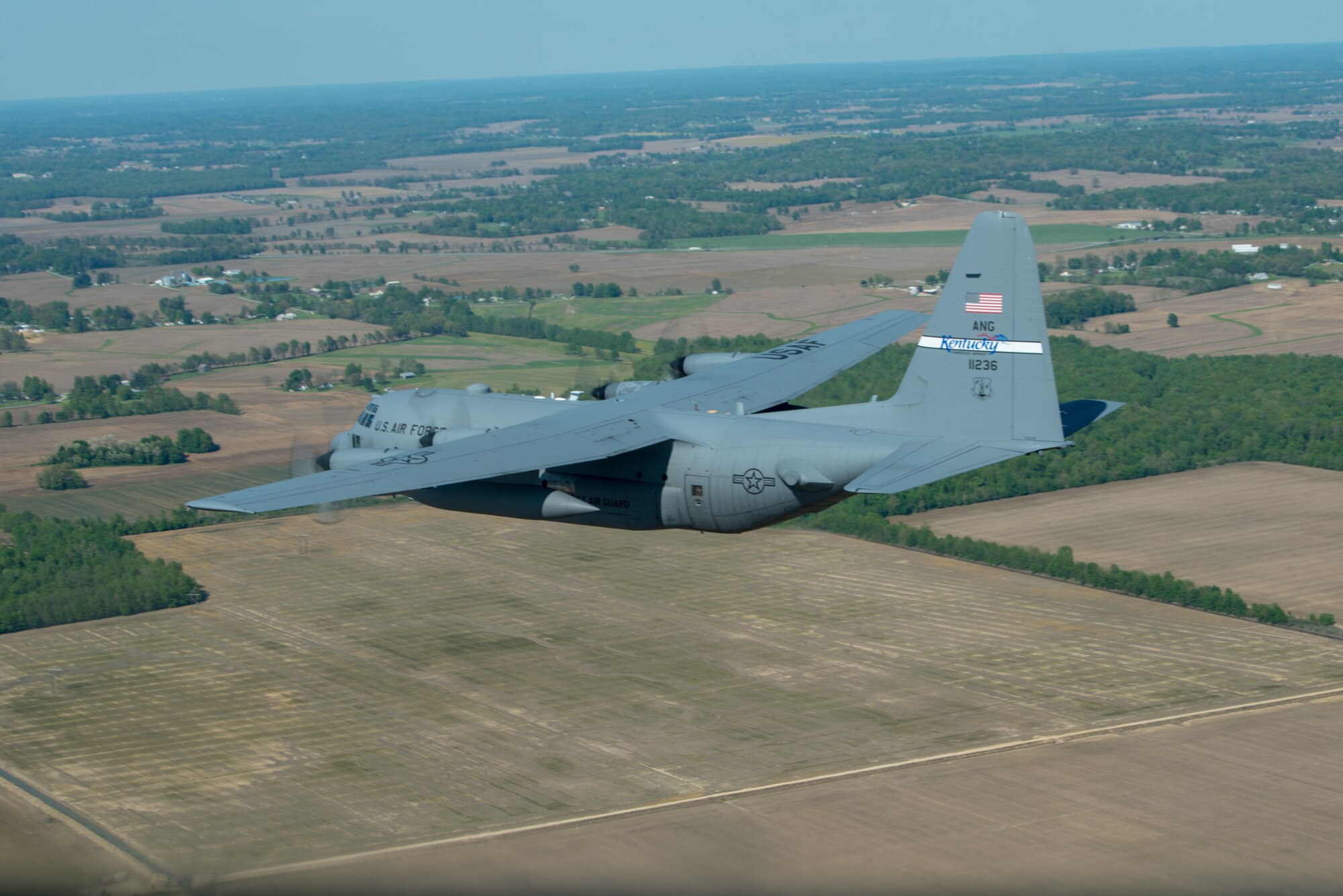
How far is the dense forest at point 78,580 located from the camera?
86.6 meters

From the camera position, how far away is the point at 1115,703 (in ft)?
227

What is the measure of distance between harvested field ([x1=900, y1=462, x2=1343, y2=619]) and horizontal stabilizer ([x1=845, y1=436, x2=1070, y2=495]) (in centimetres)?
4293

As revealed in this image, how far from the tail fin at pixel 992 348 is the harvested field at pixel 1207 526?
42592mm

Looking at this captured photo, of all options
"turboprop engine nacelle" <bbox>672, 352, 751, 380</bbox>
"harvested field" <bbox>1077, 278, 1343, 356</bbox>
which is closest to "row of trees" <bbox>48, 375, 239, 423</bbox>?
"turboprop engine nacelle" <bbox>672, 352, 751, 380</bbox>

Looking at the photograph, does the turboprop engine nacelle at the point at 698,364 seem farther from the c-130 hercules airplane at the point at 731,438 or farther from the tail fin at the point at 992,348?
the tail fin at the point at 992,348

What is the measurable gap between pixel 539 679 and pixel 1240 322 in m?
112

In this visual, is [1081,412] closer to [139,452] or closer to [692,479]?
[692,479]

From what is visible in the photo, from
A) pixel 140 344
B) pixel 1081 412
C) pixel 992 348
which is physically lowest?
pixel 140 344

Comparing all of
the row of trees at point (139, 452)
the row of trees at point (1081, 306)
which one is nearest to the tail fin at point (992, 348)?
the row of trees at point (139, 452)

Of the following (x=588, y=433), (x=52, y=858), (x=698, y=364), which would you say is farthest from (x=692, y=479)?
(x=52, y=858)

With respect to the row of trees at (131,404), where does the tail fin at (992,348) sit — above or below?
above

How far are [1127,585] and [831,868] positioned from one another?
130 feet

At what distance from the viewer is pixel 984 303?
154 ft

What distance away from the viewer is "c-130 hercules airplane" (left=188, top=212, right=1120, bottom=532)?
46.0 meters
